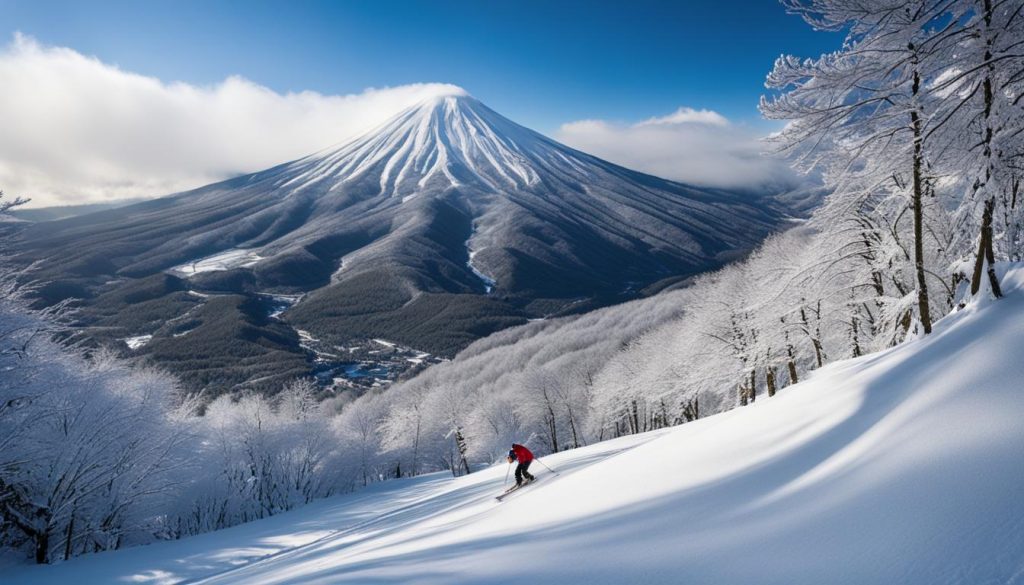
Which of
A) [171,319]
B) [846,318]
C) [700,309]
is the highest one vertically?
[171,319]

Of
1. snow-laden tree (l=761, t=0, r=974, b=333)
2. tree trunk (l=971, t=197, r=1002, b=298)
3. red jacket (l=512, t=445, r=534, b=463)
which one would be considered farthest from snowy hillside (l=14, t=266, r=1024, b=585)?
red jacket (l=512, t=445, r=534, b=463)

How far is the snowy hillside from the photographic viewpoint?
3.27m

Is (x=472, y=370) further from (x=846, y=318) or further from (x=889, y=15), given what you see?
(x=889, y=15)

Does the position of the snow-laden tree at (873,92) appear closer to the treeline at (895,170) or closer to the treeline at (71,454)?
the treeline at (895,170)

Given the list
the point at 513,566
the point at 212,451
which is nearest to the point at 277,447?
the point at 212,451

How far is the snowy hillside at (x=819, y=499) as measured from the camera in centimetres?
327

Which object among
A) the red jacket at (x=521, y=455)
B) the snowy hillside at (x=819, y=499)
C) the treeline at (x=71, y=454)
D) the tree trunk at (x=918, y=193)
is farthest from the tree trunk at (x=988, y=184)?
the treeline at (x=71, y=454)

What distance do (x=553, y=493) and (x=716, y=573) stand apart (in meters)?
5.41

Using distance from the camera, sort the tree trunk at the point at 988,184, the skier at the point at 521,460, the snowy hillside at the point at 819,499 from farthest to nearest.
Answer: the skier at the point at 521,460
the tree trunk at the point at 988,184
the snowy hillside at the point at 819,499

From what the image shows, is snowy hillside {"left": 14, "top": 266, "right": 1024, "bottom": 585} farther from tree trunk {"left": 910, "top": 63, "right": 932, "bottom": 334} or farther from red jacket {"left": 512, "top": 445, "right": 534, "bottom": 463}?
red jacket {"left": 512, "top": 445, "right": 534, "bottom": 463}

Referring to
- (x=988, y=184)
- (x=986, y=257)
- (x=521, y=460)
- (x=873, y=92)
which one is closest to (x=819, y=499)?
(x=986, y=257)

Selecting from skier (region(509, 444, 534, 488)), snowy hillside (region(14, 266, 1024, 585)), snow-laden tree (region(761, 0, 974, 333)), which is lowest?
skier (region(509, 444, 534, 488))

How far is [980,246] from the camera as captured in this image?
26.5 ft

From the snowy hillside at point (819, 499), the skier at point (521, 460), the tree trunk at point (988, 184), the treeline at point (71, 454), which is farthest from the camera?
the treeline at point (71, 454)
